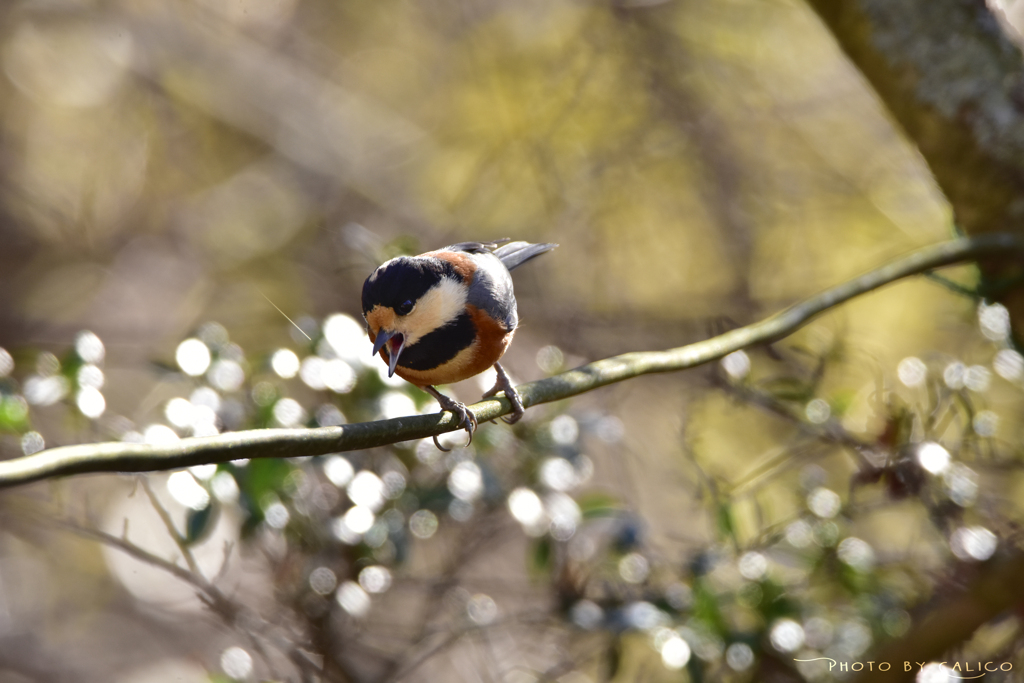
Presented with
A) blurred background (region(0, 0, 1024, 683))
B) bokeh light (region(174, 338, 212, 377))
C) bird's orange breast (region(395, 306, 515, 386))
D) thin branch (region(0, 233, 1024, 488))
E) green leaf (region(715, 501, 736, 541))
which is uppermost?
thin branch (region(0, 233, 1024, 488))

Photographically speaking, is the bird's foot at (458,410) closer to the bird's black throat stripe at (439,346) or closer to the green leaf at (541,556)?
the bird's black throat stripe at (439,346)

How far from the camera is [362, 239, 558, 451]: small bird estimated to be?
2.06 metres

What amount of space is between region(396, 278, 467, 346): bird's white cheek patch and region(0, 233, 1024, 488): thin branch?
1.48ft

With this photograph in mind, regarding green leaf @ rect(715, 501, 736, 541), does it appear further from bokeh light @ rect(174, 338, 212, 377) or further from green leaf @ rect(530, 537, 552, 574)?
bokeh light @ rect(174, 338, 212, 377)

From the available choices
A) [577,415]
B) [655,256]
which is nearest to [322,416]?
[577,415]

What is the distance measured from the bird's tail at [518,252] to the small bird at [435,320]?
0.36 metres

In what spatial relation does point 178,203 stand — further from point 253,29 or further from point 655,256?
point 655,256

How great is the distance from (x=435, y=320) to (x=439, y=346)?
72 mm

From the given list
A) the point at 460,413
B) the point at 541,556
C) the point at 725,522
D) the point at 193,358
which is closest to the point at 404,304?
the point at 460,413

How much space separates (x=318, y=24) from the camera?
686 centimetres

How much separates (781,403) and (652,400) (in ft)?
8.13

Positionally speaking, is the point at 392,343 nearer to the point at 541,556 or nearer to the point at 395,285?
the point at 395,285

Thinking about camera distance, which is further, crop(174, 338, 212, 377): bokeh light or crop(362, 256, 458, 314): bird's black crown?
crop(174, 338, 212, 377): bokeh light

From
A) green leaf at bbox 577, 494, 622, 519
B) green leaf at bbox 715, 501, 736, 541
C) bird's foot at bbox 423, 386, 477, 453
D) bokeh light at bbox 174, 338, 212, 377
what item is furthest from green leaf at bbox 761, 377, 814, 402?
bokeh light at bbox 174, 338, 212, 377
